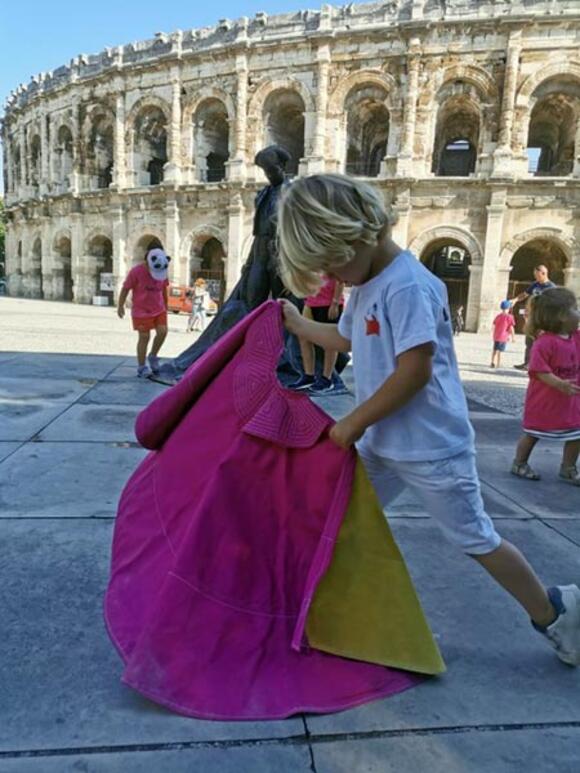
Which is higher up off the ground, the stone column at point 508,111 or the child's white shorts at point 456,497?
the stone column at point 508,111

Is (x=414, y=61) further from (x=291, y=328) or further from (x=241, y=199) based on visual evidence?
(x=291, y=328)

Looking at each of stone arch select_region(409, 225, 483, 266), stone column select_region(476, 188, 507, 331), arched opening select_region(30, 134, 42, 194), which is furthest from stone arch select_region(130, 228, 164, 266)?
stone column select_region(476, 188, 507, 331)

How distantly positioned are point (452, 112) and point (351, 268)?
25.4m

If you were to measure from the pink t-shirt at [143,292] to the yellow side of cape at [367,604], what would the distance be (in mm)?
5745

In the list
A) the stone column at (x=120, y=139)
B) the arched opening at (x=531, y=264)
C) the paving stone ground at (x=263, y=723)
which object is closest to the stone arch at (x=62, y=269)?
the stone column at (x=120, y=139)

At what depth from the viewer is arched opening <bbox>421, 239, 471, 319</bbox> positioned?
24641 millimetres

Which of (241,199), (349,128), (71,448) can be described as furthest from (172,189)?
(71,448)

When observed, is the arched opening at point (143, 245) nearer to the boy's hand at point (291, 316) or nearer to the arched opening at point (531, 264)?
the arched opening at point (531, 264)

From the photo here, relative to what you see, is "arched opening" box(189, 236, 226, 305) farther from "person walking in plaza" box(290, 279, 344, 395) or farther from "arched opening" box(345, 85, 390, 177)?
"person walking in plaza" box(290, 279, 344, 395)

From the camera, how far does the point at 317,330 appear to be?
2.05 m

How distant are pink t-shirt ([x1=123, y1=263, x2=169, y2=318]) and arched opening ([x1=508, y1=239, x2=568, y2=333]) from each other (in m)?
18.4

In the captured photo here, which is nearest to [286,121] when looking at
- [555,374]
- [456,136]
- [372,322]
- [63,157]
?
[456,136]

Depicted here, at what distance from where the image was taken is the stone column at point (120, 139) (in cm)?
2722

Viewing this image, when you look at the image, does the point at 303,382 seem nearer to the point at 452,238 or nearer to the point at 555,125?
the point at 452,238
